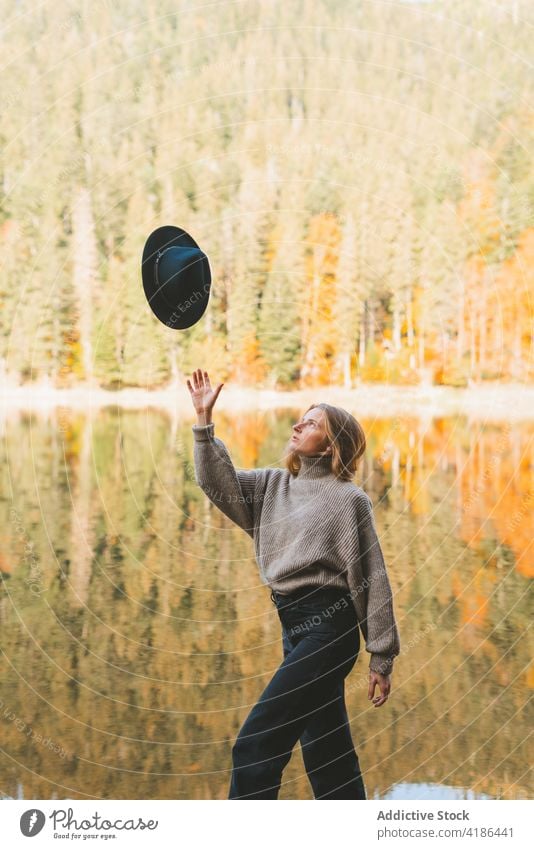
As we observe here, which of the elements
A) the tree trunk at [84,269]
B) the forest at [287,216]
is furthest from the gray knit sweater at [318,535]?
the tree trunk at [84,269]

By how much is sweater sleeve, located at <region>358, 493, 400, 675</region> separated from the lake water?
1222mm

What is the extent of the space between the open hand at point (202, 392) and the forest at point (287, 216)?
1769 centimetres

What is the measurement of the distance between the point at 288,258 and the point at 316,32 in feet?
51.5

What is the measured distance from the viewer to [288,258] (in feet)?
86.5

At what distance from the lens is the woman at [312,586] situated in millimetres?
2898

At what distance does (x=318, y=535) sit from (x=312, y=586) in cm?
13

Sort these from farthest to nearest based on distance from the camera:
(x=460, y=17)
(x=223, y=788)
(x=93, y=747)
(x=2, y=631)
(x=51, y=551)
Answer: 1. (x=460, y=17)
2. (x=51, y=551)
3. (x=2, y=631)
4. (x=93, y=747)
5. (x=223, y=788)

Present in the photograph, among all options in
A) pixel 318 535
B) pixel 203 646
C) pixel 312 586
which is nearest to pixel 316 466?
pixel 318 535

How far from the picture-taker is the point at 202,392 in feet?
10.2

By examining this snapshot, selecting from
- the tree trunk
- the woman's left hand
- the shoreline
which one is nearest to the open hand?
the woman's left hand

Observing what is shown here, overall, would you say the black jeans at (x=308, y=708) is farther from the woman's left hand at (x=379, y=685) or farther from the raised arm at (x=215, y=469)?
the raised arm at (x=215, y=469)

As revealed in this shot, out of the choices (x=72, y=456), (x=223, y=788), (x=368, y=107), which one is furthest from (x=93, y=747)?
(x=368, y=107)

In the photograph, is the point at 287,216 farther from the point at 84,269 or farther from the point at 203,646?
the point at 203,646
